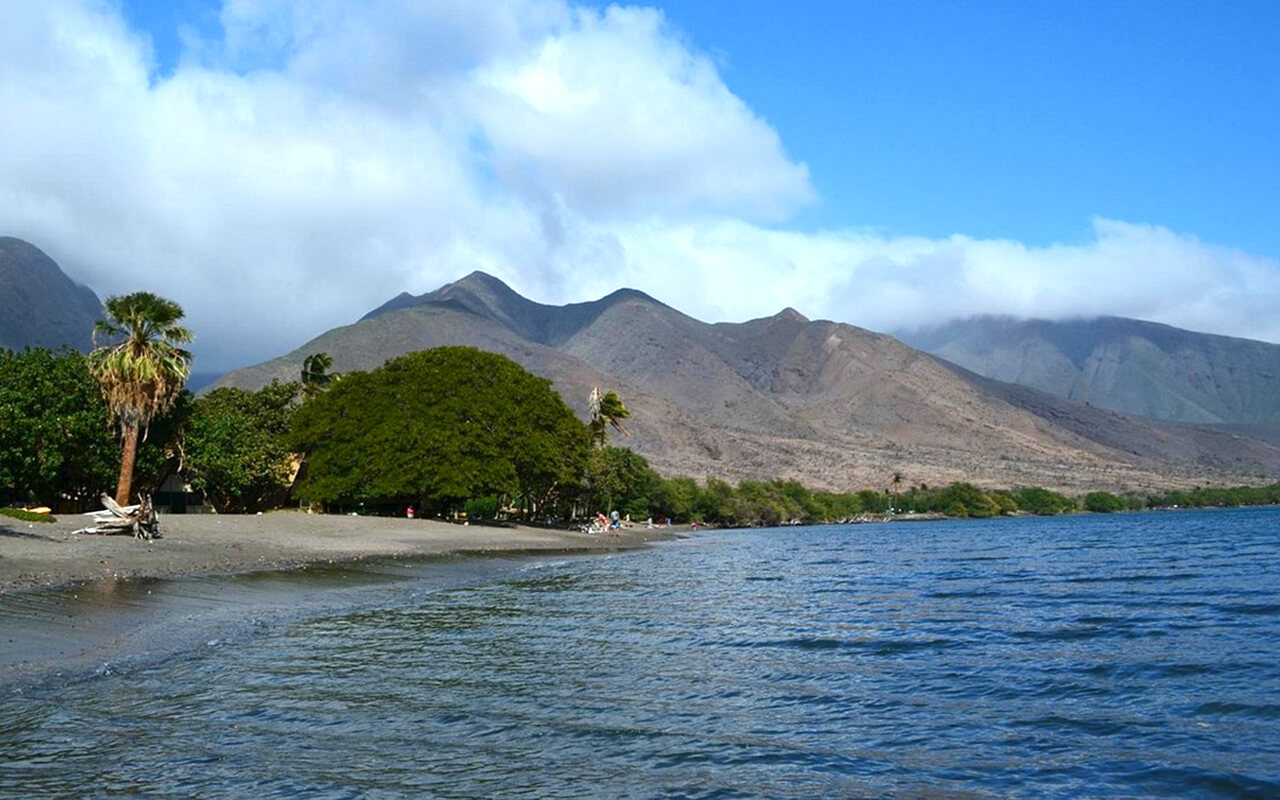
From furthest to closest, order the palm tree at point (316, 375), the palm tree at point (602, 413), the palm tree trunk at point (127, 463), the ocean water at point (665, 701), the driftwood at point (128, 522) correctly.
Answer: the palm tree at point (602, 413)
the palm tree at point (316, 375)
the palm tree trunk at point (127, 463)
the driftwood at point (128, 522)
the ocean water at point (665, 701)

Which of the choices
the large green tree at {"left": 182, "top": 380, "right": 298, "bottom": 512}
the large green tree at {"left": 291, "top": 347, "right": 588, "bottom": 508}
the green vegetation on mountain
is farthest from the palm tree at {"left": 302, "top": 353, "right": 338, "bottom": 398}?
the green vegetation on mountain

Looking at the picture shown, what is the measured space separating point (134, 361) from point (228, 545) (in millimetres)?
16407

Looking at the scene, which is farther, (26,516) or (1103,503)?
(1103,503)

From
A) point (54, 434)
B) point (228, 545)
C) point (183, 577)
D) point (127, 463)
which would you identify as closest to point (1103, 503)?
point (127, 463)

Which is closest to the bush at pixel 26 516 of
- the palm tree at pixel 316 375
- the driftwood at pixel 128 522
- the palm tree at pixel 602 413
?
the driftwood at pixel 128 522

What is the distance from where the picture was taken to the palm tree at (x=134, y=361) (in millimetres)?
47875

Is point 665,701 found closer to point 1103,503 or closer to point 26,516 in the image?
point 26,516

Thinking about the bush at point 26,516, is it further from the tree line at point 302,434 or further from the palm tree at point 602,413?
the palm tree at point 602,413

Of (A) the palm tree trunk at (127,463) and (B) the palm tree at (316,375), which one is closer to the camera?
(A) the palm tree trunk at (127,463)

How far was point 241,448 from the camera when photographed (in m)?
62.0

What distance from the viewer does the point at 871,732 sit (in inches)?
456

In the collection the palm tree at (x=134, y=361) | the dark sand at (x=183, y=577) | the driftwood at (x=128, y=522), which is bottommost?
the dark sand at (x=183, y=577)

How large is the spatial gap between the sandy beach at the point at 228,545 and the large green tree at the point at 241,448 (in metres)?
8.98

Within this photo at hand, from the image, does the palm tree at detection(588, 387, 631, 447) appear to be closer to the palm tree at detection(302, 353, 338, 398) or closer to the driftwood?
the palm tree at detection(302, 353, 338, 398)
